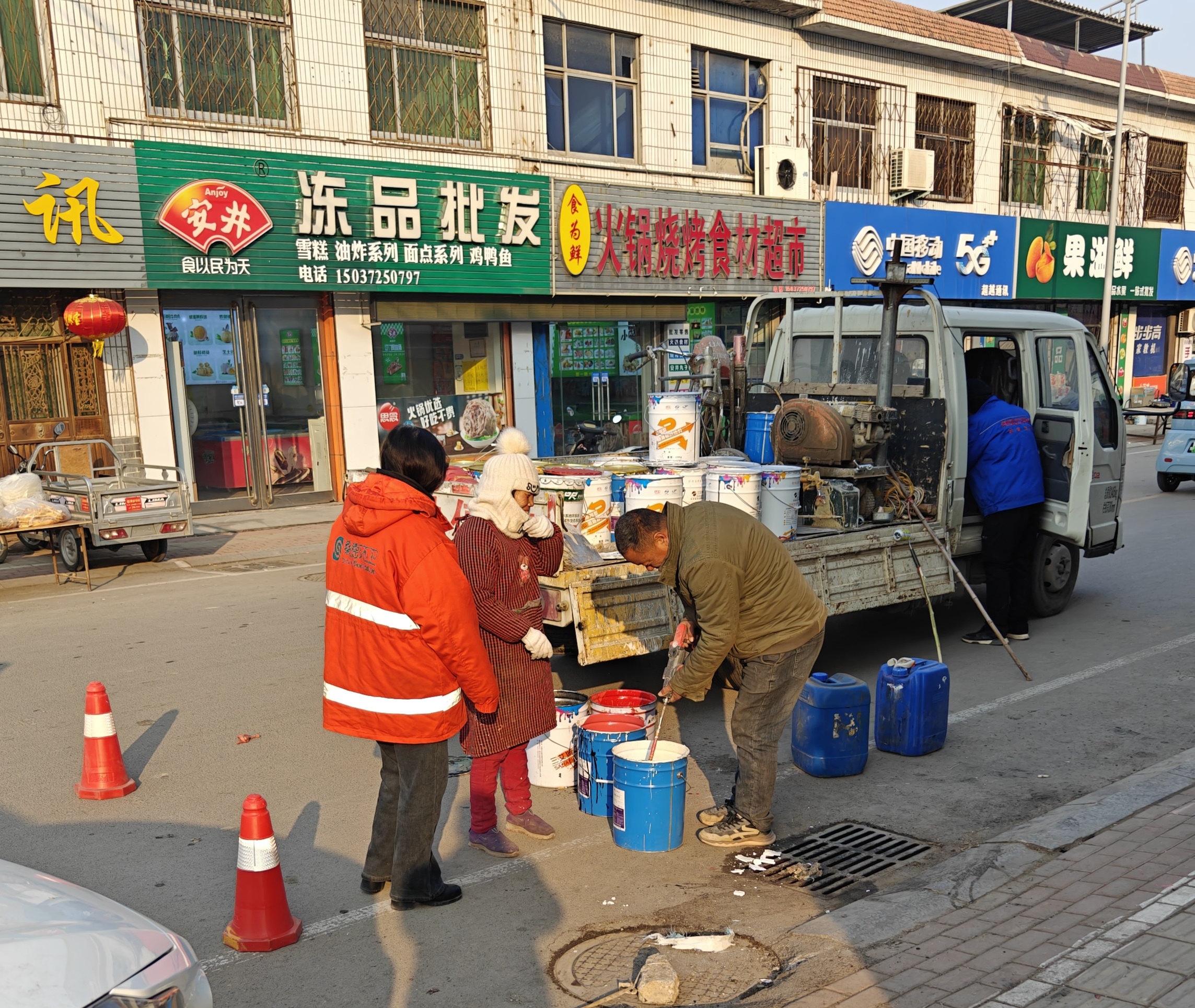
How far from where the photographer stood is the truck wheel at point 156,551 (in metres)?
12.2

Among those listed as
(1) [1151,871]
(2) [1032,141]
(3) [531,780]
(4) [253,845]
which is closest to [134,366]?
(3) [531,780]

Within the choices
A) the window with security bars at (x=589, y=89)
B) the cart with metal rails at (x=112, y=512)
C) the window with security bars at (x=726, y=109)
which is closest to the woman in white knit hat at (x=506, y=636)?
the cart with metal rails at (x=112, y=512)

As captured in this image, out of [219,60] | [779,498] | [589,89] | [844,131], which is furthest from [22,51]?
[844,131]

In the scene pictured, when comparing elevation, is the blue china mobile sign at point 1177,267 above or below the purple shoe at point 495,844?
above

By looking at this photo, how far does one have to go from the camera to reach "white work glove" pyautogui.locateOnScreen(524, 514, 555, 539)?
4816 millimetres

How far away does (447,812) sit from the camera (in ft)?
17.2

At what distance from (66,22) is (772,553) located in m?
13.0

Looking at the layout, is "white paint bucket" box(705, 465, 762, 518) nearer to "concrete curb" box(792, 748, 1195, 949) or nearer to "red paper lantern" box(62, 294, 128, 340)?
"concrete curb" box(792, 748, 1195, 949)

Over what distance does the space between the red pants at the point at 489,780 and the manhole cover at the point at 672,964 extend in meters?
0.91

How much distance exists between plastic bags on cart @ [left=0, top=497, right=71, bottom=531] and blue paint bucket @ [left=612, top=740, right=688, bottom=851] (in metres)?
8.47

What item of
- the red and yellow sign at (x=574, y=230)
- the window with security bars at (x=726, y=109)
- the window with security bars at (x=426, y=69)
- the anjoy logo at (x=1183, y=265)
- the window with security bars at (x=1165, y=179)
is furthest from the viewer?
the window with security bars at (x=1165, y=179)

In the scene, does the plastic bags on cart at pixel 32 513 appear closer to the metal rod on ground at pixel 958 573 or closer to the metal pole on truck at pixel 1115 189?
the metal rod on ground at pixel 958 573

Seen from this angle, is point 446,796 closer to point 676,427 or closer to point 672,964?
point 672,964

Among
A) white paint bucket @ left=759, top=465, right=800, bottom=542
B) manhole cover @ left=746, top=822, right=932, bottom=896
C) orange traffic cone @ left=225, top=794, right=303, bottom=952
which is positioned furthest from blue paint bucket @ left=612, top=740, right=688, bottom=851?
white paint bucket @ left=759, top=465, right=800, bottom=542
